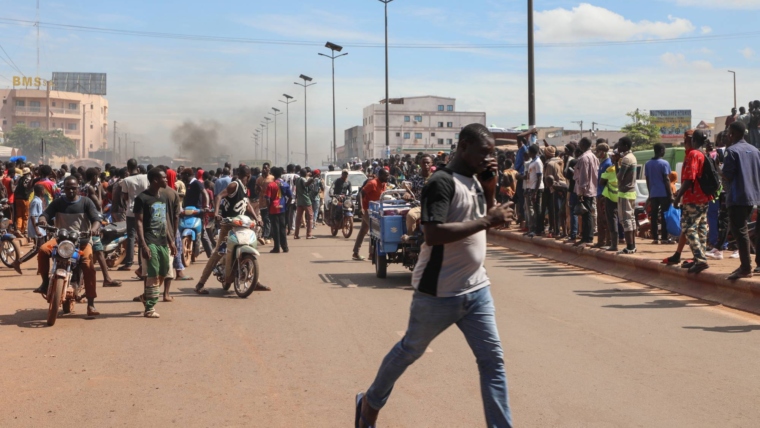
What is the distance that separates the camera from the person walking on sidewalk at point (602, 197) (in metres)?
14.8

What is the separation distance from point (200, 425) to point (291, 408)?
2.27ft

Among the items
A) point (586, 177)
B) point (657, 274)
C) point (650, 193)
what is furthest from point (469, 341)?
point (650, 193)

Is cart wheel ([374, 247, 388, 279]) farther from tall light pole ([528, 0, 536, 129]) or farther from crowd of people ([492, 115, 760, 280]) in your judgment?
tall light pole ([528, 0, 536, 129])

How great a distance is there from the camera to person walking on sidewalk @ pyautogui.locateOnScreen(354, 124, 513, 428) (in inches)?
185

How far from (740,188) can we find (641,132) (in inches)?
3026

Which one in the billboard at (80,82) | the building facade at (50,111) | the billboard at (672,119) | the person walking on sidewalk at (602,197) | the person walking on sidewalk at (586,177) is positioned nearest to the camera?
the person walking on sidewalk at (602,197)

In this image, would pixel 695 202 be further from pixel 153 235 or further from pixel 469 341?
pixel 469 341

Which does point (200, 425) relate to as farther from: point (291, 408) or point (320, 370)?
point (320, 370)

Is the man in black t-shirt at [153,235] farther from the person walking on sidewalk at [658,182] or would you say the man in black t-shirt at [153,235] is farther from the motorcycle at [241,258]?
the person walking on sidewalk at [658,182]

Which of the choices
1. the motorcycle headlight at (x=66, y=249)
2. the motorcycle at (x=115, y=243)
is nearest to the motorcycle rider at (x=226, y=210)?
the motorcycle headlight at (x=66, y=249)

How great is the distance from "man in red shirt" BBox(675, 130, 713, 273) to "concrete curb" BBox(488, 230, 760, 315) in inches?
11.2

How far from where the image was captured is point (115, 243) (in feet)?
52.2

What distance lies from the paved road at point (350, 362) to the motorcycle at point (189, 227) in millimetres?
3230

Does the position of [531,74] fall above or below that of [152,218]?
above
